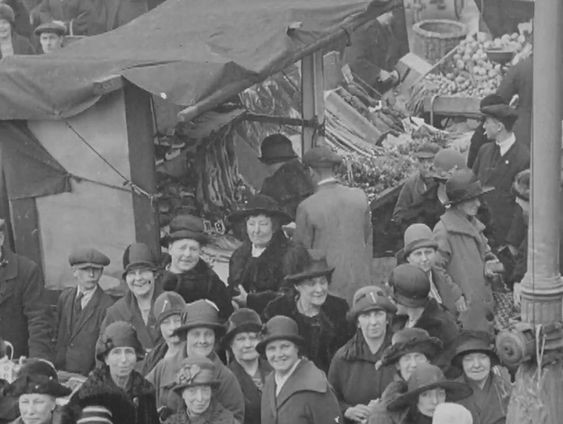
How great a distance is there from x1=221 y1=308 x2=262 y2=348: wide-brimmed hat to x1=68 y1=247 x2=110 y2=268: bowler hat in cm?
133

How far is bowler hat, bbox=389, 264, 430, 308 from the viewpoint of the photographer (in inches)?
404

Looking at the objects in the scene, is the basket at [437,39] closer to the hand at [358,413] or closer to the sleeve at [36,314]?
the sleeve at [36,314]

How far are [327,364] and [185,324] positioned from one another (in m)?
1.20

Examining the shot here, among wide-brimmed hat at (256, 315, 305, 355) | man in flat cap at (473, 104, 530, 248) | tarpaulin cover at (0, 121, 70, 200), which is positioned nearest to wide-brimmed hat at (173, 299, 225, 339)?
wide-brimmed hat at (256, 315, 305, 355)

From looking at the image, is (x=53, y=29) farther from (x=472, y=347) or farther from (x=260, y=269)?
(x=472, y=347)

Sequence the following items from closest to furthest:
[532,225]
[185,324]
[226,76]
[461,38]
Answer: [532,225] → [185,324] → [226,76] → [461,38]

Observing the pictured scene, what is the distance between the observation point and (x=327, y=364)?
10984 mm

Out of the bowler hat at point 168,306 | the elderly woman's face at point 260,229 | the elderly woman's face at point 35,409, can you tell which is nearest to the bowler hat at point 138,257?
the bowler hat at point 168,306

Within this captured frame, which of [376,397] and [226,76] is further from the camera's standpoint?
[226,76]

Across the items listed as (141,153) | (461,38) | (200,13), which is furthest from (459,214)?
(461,38)

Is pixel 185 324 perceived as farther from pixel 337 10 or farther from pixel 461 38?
pixel 461 38

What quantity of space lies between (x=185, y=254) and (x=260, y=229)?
572 millimetres

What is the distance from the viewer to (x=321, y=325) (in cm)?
1084

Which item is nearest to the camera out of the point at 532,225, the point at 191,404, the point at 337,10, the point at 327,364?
the point at 532,225
